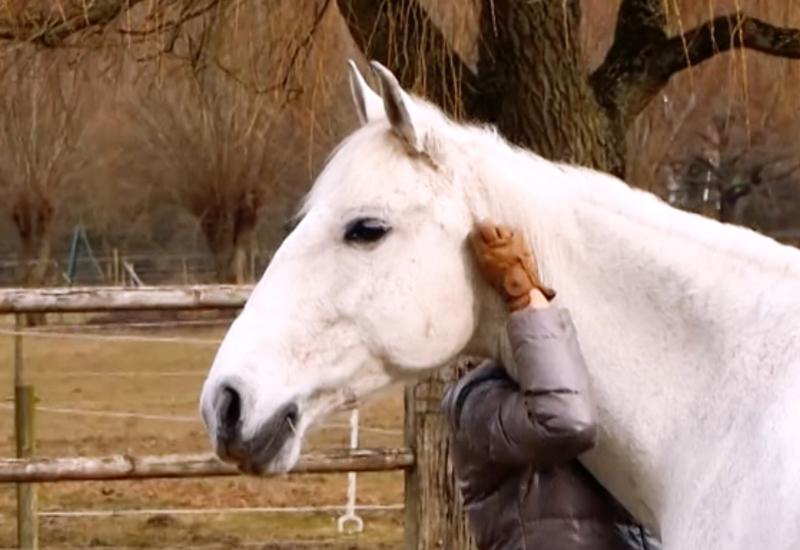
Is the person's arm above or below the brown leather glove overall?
below

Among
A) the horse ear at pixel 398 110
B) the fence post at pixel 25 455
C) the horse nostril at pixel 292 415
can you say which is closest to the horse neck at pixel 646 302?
the horse ear at pixel 398 110

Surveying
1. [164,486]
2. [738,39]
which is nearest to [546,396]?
[738,39]

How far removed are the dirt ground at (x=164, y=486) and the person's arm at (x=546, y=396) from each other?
9.29 ft

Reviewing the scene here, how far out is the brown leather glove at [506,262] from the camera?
2162mm

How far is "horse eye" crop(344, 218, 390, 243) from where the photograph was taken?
7.13 ft

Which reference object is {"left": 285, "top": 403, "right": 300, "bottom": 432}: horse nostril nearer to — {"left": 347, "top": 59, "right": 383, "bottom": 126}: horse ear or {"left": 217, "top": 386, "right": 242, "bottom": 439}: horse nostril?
{"left": 217, "top": 386, "right": 242, "bottom": 439}: horse nostril

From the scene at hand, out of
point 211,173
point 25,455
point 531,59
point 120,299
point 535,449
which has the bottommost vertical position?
point 25,455

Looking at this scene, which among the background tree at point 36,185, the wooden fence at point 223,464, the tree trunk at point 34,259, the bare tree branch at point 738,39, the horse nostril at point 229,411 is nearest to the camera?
the horse nostril at point 229,411

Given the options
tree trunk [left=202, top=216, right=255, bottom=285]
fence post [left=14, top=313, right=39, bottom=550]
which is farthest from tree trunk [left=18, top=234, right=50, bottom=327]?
fence post [left=14, top=313, right=39, bottom=550]

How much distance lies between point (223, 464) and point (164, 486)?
477cm

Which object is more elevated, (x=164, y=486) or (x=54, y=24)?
(x=54, y=24)

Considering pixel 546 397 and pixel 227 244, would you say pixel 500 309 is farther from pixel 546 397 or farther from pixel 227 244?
pixel 227 244

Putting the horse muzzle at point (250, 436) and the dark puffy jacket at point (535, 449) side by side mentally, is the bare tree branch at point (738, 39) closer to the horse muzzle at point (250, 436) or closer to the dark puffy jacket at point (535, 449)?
the dark puffy jacket at point (535, 449)

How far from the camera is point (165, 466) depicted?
4.24 meters
